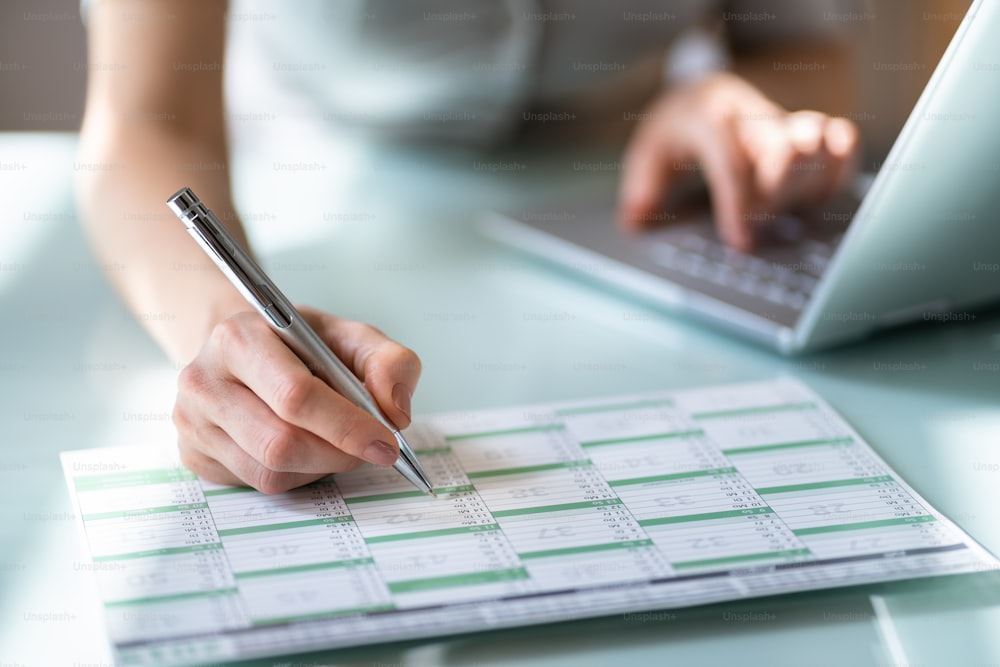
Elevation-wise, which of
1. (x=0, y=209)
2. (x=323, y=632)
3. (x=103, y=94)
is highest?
(x=103, y=94)

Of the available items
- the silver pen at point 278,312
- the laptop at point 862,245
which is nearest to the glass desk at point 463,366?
the laptop at point 862,245

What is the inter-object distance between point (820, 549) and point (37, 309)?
63 centimetres

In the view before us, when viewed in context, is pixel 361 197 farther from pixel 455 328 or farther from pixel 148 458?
pixel 148 458

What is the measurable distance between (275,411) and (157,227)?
289mm

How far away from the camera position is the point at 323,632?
46 centimetres

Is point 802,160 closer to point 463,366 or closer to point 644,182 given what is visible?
point 644,182

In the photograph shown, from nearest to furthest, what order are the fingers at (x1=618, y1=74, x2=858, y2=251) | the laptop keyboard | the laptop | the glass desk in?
the glass desk < the laptop < the laptop keyboard < the fingers at (x1=618, y1=74, x2=858, y2=251)

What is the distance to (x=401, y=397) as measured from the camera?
23.1 inches

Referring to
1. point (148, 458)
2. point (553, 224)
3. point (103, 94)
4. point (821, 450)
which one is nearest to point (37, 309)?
point (103, 94)

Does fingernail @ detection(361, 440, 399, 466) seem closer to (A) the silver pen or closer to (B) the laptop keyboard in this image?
(A) the silver pen

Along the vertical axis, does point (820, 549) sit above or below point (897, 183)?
below

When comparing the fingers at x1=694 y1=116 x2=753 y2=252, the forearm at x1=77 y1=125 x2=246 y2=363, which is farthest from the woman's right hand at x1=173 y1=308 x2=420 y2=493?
the fingers at x1=694 y1=116 x2=753 y2=252

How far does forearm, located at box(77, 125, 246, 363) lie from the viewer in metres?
0.71

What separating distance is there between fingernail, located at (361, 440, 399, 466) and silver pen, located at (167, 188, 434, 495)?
2 cm
